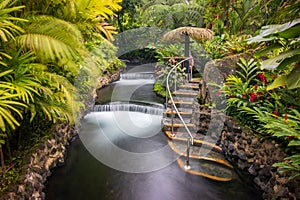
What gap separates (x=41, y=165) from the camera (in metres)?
3.28

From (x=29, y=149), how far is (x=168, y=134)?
9.32ft

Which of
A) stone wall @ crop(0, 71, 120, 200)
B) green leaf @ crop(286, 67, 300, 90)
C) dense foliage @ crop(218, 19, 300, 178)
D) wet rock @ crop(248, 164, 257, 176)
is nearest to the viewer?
green leaf @ crop(286, 67, 300, 90)

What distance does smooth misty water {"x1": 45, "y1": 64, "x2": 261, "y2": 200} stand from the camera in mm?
3240

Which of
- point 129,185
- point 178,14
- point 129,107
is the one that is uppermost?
point 178,14

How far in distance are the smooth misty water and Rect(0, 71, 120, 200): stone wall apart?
0.16 m

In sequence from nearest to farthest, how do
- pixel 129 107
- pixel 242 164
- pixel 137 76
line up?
pixel 242 164 → pixel 129 107 → pixel 137 76

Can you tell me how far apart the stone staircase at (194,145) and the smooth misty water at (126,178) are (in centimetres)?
16

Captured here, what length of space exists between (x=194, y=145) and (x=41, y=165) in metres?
2.82

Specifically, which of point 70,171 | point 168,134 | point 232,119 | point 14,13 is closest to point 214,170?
point 232,119

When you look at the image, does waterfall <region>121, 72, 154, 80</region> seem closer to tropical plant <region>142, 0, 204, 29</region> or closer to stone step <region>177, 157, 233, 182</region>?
tropical plant <region>142, 0, 204, 29</region>

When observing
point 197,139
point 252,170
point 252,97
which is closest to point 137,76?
point 197,139

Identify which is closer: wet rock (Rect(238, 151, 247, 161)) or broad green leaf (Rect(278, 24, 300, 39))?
broad green leaf (Rect(278, 24, 300, 39))

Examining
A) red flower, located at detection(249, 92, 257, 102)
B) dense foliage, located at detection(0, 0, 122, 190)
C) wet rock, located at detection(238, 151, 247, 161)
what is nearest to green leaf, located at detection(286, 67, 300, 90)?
dense foliage, located at detection(0, 0, 122, 190)

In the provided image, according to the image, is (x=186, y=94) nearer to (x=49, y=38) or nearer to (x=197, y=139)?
(x=197, y=139)
